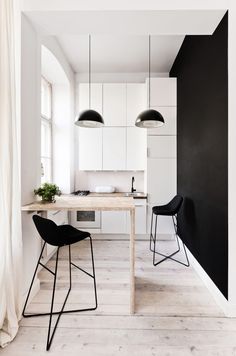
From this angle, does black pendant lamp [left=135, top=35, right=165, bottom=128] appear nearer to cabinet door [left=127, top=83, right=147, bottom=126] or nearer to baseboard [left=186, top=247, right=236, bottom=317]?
cabinet door [left=127, top=83, right=147, bottom=126]

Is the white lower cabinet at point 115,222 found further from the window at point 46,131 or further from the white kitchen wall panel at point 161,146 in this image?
the window at point 46,131

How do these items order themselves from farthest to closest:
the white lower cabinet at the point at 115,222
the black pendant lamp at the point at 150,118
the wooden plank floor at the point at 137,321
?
1. the white lower cabinet at the point at 115,222
2. the black pendant lamp at the point at 150,118
3. the wooden plank floor at the point at 137,321

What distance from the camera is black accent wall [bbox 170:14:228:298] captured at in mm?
1957

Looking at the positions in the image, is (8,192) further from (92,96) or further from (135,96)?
(135,96)

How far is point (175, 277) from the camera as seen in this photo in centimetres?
255

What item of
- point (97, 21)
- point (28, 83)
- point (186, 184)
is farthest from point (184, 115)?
point (28, 83)

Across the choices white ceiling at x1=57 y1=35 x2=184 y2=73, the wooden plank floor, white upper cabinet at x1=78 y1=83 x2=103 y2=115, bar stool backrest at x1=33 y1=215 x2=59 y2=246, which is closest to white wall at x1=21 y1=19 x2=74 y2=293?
bar stool backrest at x1=33 y1=215 x2=59 y2=246

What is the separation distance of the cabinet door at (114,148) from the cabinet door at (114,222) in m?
0.85

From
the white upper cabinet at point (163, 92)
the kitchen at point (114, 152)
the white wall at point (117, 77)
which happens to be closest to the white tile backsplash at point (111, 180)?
the kitchen at point (114, 152)

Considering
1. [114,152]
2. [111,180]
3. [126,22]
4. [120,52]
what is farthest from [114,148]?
[126,22]

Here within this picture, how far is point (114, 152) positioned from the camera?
3.98 meters

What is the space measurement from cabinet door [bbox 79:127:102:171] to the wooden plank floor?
195 centimetres

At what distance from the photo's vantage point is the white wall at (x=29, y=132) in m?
1.98

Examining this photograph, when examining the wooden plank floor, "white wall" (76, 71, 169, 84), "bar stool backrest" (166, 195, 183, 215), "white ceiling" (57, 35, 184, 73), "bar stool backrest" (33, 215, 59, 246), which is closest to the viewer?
the wooden plank floor
